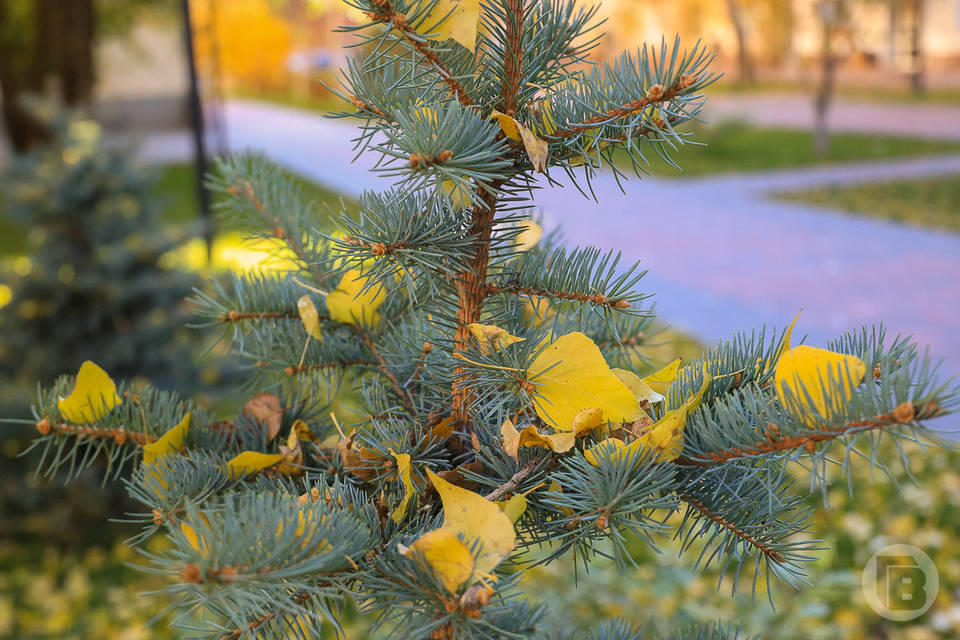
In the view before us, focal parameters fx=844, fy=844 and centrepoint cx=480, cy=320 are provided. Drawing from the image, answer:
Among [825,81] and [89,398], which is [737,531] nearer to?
[89,398]

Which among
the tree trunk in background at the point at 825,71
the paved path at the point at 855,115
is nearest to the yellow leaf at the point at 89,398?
the paved path at the point at 855,115

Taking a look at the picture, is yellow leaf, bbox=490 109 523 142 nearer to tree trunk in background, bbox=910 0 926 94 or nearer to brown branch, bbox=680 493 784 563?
brown branch, bbox=680 493 784 563

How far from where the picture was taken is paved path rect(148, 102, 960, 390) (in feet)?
18.9

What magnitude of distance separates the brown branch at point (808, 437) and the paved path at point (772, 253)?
9.46 ft

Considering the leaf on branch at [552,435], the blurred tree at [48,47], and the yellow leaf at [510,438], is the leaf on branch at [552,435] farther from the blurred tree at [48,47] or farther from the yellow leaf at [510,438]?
the blurred tree at [48,47]

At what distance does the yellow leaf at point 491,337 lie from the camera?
74 cm

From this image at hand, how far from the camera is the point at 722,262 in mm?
7301

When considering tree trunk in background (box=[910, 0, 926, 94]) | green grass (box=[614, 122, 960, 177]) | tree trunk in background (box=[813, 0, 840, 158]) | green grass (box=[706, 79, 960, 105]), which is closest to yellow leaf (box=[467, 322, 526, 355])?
green grass (box=[614, 122, 960, 177])

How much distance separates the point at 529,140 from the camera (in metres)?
0.70

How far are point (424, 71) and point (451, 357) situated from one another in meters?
0.28

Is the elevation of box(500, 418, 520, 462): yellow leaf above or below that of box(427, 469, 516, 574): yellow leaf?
above

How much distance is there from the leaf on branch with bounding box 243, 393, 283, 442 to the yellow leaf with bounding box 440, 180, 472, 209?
32 centimetres

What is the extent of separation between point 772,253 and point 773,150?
7154mm

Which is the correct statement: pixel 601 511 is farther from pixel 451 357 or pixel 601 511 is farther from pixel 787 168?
pixel 787 168
